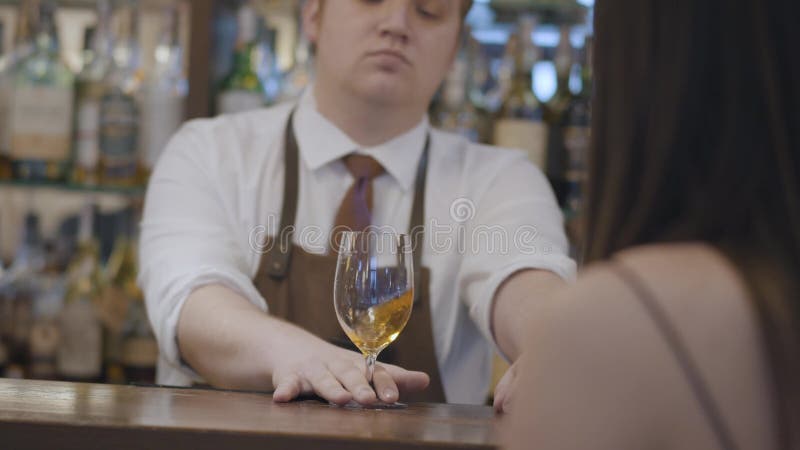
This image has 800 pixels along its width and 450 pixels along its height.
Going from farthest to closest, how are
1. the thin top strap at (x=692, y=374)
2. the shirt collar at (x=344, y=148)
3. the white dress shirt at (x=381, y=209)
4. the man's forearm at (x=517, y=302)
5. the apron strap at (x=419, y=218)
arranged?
the shirt collar at (x=344, y=148), the apron strap at (x=419, y=218), the white dress shirt at (x=381, y=209), the man's forearm at (x=517, y=302), the thin top strap at (x=692, y=374)

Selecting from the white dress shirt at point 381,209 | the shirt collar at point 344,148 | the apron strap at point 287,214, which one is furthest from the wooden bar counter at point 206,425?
the shirt collar at point 344,148

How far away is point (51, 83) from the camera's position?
2586 mm

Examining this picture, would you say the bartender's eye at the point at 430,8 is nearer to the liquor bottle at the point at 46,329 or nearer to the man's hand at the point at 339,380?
the man's hand at the point at 339,380

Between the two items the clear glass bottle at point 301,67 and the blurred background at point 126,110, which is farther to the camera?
the clear glass bottle at point 301,67

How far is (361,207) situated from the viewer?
6.21 feet

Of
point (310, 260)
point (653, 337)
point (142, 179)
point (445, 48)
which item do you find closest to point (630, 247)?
point (653, 337)

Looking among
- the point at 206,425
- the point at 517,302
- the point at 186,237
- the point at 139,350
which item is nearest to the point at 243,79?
the point at 139,350

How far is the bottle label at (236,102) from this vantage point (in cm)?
245

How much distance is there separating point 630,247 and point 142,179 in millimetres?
1938

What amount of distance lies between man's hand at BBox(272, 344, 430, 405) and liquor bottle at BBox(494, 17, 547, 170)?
3.98 feet

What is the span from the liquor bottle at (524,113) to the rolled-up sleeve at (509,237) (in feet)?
1.54

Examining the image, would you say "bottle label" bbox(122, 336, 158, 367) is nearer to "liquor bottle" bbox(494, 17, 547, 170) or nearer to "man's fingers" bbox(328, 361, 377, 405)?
"liquor bottle" bbox(494, 17, 547, 170)

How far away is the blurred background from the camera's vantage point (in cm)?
250

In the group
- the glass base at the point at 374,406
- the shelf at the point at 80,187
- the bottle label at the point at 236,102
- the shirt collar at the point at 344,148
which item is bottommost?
the glass base at the point at 374,406
